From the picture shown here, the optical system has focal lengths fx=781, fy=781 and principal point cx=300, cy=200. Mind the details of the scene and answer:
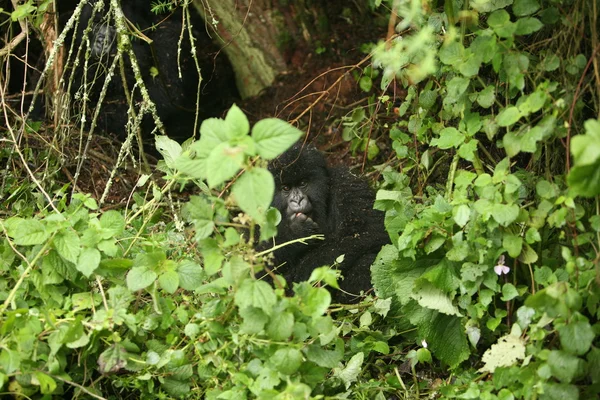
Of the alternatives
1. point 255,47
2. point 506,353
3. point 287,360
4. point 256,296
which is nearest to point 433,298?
point 506,353

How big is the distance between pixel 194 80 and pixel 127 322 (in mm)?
3625

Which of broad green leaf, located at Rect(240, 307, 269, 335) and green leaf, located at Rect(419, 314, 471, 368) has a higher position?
broad green leaf, located at Rect(240, 307, 269, 335)

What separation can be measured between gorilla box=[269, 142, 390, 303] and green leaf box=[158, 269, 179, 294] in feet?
4.77

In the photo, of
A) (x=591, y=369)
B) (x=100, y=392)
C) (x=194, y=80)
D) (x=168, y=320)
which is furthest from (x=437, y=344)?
(x=194, y=80)

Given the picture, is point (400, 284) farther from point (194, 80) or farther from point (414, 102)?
point (194, 80)

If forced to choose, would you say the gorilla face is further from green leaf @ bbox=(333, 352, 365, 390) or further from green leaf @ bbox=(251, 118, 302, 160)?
green leaf @ bbox=(251, 118, 302, 160)

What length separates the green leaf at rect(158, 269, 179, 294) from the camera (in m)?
2.62

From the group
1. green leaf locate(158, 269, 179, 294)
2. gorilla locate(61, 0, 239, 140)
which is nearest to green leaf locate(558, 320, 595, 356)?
green leaf locate(158, 269, 179, 294)

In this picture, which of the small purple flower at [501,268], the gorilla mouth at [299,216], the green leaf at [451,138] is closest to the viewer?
the small purple flower at [501,268]

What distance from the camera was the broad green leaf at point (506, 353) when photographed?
8.71 ft

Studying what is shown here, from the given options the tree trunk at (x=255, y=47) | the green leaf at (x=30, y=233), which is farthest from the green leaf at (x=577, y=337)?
the tree trunk at (x=255, y=47)

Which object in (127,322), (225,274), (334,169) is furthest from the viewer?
(334,169)

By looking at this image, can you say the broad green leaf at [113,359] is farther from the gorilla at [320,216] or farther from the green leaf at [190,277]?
the gorilla at [320,216]

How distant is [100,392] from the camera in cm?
278
